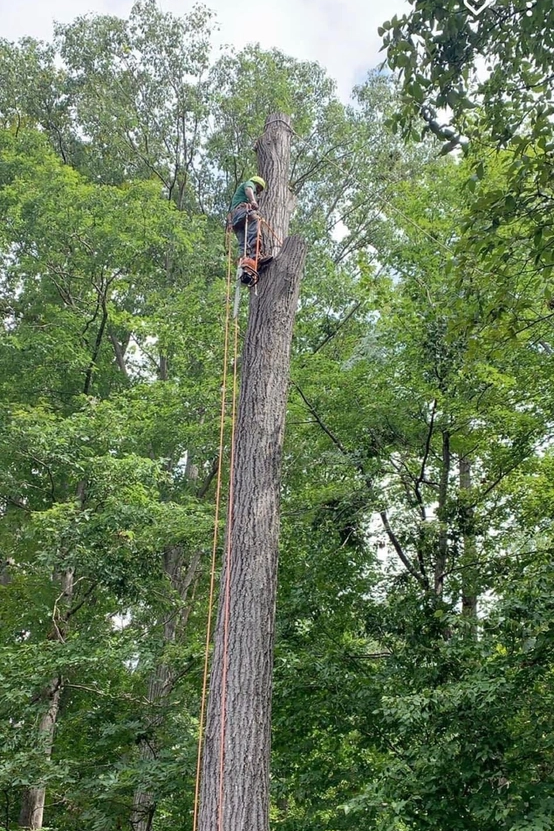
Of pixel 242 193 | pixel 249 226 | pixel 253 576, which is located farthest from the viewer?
pixel 242 193

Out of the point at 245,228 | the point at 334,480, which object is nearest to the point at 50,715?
the point at 334,480

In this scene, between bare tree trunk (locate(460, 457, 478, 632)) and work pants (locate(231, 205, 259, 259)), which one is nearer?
work pants (locate(231, 205, 259, 259))

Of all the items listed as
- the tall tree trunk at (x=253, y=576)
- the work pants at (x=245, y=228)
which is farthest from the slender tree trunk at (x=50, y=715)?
the work pants at (x=245, y=228)

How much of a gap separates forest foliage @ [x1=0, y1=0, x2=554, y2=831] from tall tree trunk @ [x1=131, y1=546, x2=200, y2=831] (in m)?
0.05

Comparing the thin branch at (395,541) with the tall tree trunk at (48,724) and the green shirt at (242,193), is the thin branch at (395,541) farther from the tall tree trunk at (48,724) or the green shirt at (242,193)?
the tall tree trunk at (48,724)

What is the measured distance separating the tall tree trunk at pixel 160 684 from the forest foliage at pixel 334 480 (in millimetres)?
52

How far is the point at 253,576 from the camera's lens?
336 centimetres

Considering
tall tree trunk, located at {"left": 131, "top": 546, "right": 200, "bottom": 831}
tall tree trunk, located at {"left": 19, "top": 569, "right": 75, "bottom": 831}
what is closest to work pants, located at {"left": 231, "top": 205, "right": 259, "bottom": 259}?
tall tree trunk, located at {"left": 131, "top": 546, "right": 200, "bottom": 831}

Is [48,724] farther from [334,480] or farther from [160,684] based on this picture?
[334,480]

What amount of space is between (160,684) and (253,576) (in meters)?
4.84

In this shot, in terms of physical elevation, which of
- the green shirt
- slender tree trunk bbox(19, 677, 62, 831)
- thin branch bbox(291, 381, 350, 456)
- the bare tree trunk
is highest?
A: the green shirt

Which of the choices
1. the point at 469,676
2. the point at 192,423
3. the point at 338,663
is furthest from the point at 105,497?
the point at 469,676

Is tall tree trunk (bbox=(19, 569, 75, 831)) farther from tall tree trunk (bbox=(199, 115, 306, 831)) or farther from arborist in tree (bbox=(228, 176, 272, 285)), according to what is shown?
arborist in tree (bbox=(228, 176, 272, 285))

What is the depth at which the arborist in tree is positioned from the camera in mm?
4232
